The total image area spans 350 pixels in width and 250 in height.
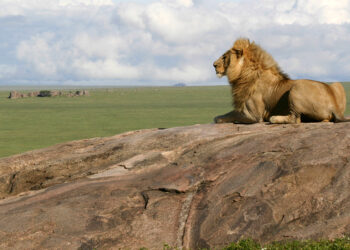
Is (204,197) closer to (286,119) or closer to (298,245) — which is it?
(298,245)

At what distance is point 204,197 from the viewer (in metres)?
8.49

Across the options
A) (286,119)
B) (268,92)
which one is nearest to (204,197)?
(286,119)

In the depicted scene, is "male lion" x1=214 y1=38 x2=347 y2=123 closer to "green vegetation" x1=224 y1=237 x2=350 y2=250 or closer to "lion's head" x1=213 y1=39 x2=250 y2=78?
"lion's head" x1=213 y1=39 x2=250 y2=78

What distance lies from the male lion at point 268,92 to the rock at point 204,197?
1.48 ft

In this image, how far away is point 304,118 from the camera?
34.1 ft

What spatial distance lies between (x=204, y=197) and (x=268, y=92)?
3130mm

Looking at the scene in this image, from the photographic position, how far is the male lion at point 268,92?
1016 cm

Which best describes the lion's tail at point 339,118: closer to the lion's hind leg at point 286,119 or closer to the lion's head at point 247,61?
the lion's hind leg at point 286,119

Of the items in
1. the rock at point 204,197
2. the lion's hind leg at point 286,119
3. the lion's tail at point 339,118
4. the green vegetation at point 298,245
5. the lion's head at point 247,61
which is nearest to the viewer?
the green vegetation at point 298,245

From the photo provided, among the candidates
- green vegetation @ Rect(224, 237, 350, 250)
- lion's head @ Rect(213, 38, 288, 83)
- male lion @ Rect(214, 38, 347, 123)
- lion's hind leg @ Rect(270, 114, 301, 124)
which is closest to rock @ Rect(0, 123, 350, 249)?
green vegetation @ Rect(224, 237, 350, 250)

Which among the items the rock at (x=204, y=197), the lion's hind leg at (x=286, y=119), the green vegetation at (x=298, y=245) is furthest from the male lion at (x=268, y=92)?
the green vegetation at (x=298, y=245)

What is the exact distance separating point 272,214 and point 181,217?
1.41 m

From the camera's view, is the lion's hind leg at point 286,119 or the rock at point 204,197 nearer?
the rock at point 204,197

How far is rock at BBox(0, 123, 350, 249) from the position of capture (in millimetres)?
7883
